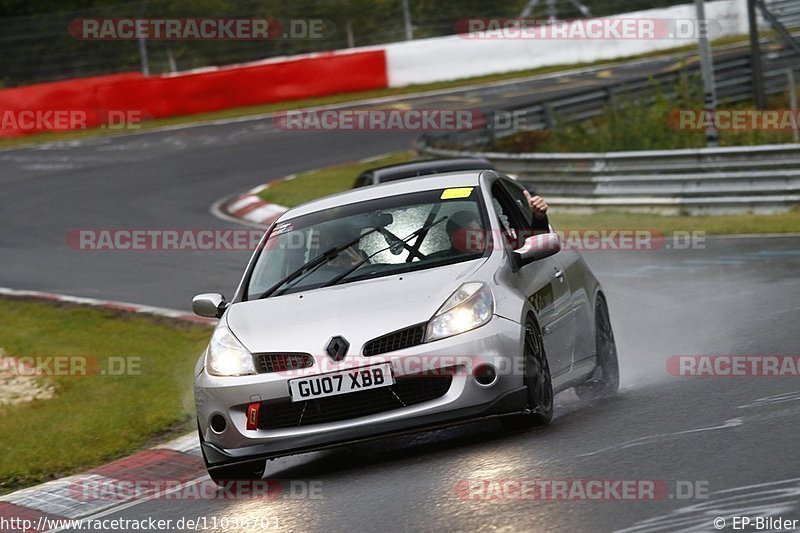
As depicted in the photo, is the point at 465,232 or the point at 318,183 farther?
the point at 318,183

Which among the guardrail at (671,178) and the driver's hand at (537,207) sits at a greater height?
the driver's hand at (537,207)

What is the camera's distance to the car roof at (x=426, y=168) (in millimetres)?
14141

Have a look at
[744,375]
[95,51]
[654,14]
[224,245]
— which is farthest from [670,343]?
[654,14]

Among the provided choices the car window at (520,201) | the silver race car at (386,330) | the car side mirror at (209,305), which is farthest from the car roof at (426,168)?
the car side mirror at (209,305)

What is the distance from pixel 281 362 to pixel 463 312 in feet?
3.18

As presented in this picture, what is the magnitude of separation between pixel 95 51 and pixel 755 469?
33.1 m

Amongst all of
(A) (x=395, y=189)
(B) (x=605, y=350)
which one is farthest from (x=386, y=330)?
(B) (x=605, y=350)

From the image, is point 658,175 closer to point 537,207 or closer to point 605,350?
point 605,350

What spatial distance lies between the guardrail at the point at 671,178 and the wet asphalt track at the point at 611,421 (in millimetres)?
2228

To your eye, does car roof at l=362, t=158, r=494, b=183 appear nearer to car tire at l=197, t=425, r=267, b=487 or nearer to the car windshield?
the car windshield

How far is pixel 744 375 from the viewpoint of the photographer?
902cm

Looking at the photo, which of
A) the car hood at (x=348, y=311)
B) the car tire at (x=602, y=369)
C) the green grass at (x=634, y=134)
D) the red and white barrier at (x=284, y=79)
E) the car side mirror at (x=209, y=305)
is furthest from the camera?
the red and white barrier at (x=284, y=79)

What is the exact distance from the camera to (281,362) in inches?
289

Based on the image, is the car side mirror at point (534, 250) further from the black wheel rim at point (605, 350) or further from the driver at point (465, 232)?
the black wheel rim at point (605, 350)
